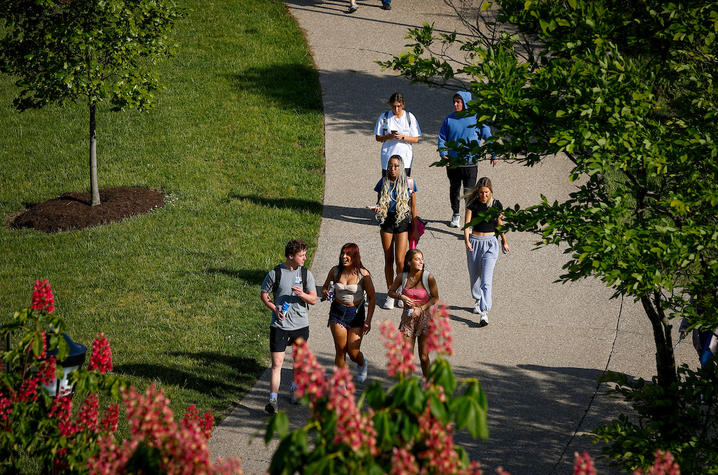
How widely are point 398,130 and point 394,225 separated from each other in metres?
2.14

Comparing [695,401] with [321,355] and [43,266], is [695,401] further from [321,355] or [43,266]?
[43,266]

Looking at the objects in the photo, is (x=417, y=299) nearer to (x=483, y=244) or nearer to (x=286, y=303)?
(x=286, y=303)

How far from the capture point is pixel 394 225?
10.6m

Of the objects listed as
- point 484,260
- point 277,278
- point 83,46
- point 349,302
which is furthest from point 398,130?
point 83,46

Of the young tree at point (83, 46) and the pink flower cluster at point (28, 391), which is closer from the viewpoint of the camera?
the pink flower cluster at point (28, 391)

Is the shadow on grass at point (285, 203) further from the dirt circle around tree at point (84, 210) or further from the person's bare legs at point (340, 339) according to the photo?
the person's bare legs at point (340, 339)

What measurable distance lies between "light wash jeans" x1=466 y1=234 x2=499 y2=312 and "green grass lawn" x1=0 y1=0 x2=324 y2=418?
9.58ft

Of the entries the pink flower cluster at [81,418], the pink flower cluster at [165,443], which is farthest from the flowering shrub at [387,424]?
the pink flower cluster at [81,418]

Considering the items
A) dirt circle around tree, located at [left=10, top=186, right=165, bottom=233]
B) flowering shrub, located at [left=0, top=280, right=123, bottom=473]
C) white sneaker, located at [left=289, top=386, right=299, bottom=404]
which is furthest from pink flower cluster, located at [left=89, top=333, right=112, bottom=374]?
dirt circle around tree, located at [left=10, top=186, right=165, bottom=233]

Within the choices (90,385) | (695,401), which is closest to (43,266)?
Answer: (90,385)

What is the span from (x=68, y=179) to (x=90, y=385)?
10975 mm

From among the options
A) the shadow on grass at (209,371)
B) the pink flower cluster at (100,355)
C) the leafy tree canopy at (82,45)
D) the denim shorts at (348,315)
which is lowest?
the shadow on grass at (209,371)

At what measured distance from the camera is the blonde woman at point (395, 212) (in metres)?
10.4

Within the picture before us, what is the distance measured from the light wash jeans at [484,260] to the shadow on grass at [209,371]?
3089mm
